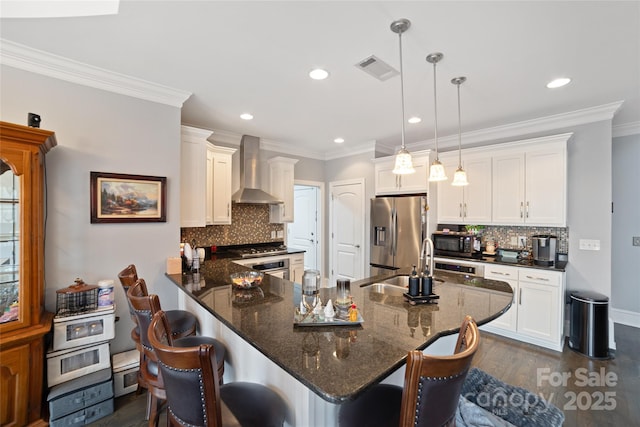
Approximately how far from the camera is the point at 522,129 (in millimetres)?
3676

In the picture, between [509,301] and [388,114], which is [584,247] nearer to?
[509,301]

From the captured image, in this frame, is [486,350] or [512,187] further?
[512,187]

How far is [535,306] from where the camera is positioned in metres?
3.20

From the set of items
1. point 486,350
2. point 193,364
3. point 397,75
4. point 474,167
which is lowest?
point 486,350

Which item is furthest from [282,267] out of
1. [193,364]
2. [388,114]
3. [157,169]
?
[193,364]

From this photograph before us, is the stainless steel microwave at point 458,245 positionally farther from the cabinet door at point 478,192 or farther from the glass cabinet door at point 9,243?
the glass cabinet door at point 9,243

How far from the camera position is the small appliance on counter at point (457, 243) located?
3842 mm

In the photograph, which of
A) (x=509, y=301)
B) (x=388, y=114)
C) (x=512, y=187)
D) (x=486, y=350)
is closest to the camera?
(x=509, y=301)

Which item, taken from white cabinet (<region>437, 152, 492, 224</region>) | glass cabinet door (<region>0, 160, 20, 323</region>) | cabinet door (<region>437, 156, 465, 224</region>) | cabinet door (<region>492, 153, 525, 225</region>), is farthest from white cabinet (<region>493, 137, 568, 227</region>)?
glass cabinet door (<region>0, 160, 20, 323</region>)

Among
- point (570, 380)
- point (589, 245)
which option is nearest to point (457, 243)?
point (589, 245)

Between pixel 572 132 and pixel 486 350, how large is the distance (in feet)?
8.94

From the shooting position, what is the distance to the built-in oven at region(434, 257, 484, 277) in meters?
3.55

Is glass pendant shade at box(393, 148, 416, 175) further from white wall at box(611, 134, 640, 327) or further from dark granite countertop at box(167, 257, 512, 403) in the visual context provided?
white wall at box(611, 134, 640, 327)

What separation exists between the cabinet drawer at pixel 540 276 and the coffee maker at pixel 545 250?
0.63 ft
